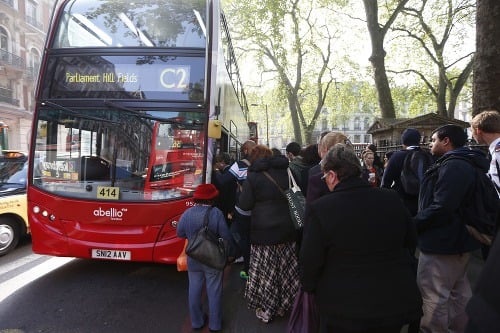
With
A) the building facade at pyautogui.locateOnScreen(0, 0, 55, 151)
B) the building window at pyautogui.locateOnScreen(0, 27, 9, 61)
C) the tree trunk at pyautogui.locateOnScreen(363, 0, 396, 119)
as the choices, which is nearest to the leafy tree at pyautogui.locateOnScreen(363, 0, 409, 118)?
the tree trunk at pyautogui.locateOnScreen(363, 0, 396, 119)

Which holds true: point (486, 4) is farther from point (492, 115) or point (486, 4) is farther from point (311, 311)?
point (311, 311)

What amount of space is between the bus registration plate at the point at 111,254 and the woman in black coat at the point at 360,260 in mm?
3218

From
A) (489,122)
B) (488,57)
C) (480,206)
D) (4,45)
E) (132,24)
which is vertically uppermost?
(4,45)

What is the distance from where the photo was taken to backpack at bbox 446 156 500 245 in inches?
110

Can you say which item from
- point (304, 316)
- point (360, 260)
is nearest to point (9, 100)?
point (304, 316)

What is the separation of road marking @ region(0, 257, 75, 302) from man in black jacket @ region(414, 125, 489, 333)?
4669 millimetres

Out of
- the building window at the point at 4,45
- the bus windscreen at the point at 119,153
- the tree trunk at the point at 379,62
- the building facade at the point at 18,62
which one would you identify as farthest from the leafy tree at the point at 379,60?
the building window at the point at 4,45

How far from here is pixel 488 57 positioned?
5.51m

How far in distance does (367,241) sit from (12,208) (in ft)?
21.0

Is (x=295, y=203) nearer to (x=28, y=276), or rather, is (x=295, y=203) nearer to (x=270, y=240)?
(x=270, y=240)

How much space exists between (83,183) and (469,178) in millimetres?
4378

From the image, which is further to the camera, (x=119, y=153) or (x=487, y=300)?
(x=119, y=153)

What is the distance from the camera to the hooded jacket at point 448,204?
109 inches

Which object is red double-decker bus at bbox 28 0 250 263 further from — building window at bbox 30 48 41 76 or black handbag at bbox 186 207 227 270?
building window at bbox 30 48 41 76
